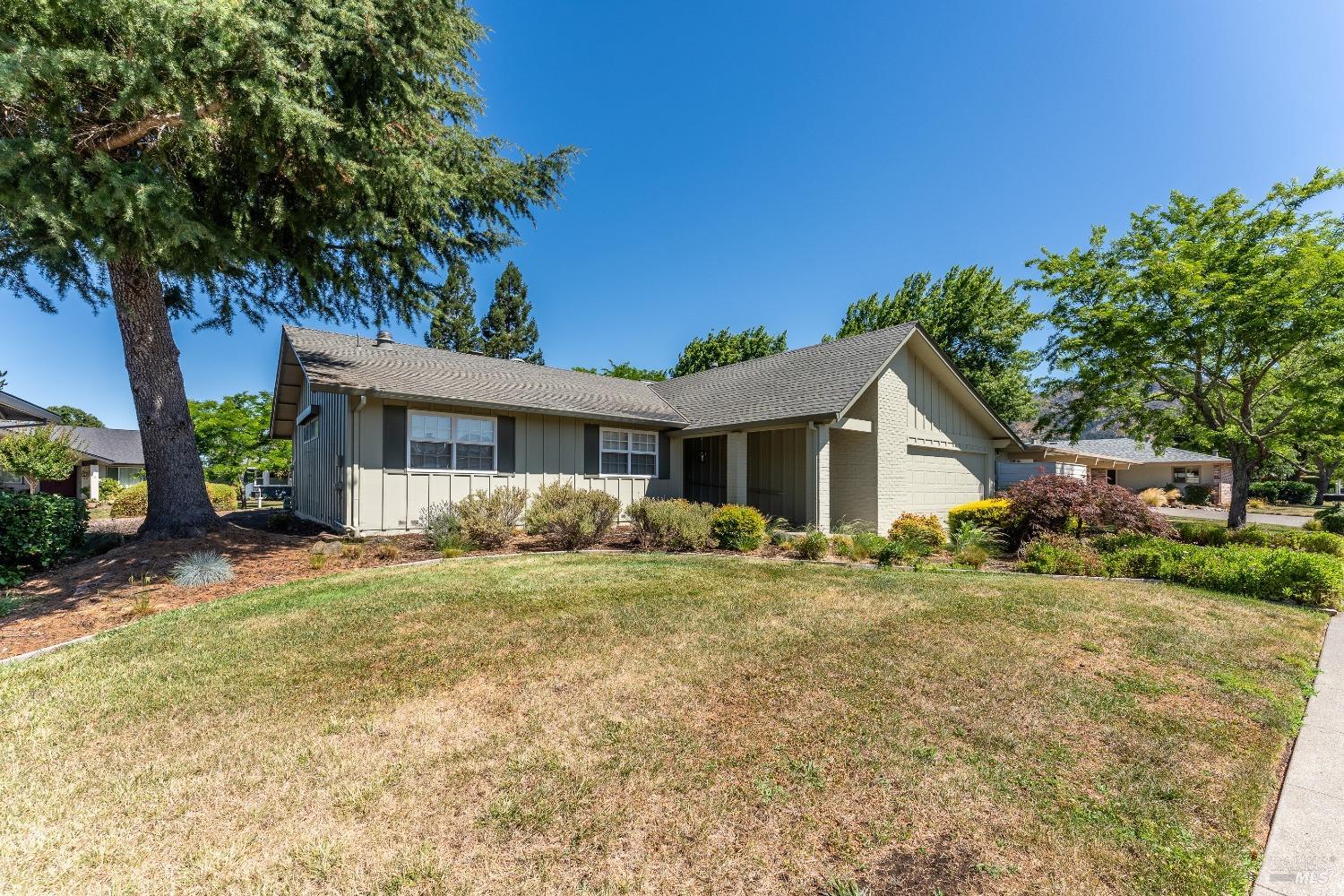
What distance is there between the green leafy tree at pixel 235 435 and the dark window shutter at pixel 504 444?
23.6 meters

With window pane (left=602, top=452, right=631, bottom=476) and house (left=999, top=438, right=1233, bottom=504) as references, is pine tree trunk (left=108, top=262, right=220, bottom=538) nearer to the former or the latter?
window pane (left=602, top=452, right=631, bottom=476)

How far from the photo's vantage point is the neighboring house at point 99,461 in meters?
26.3

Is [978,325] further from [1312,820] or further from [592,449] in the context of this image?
[1312,820]

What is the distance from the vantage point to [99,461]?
29.5m

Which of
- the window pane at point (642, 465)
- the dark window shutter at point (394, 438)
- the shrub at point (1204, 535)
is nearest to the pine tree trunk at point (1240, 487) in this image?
the shrub at point (1204, 535)

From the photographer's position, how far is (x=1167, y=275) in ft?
39.5

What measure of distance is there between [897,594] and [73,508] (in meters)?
13.4

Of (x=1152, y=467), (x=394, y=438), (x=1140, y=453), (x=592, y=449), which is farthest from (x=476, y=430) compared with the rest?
(x=1152, y=467)

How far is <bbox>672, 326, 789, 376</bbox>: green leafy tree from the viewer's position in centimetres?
3497

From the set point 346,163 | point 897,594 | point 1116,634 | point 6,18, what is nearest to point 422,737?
point 897,594

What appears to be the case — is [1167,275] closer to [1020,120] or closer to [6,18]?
[1020,120]

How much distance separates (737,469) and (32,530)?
41.5 ft

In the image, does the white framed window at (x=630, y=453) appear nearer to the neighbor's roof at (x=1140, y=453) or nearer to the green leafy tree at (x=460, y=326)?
the neighbor's roof at (x=1140, y=453)

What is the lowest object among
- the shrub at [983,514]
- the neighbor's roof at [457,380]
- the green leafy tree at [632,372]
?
the shrub at [983,514]
